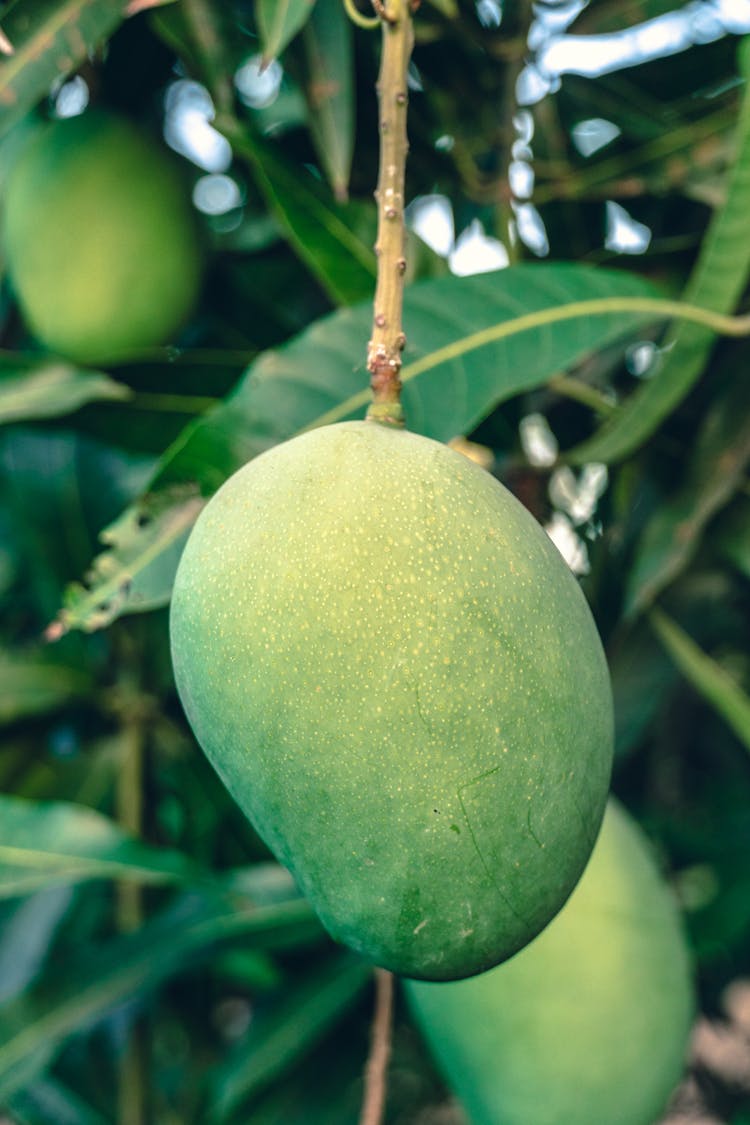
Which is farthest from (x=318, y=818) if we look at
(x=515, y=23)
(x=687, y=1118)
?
(x=687, y=1118)

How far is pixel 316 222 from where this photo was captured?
3.02ft

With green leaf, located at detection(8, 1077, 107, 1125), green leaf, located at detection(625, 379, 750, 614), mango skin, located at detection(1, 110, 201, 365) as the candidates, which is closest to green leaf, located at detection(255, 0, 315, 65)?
mango skin, located at detection(1, 110, 201, 365)

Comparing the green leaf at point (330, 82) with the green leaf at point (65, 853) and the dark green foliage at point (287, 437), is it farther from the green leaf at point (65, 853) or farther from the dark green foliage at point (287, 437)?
the green leaf at point (65, 853)

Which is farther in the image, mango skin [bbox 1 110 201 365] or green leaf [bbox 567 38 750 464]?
mango skin [bbox 1 110 201 365]

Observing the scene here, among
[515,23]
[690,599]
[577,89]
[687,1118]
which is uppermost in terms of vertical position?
[515,23]

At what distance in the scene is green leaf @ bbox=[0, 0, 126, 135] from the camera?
78cm

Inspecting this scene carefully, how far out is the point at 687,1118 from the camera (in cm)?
188

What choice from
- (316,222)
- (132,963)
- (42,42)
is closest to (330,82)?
(316,222)

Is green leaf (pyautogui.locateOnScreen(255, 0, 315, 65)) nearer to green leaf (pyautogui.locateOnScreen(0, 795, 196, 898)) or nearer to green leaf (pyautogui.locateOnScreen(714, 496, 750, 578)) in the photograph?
green leaf (pyautogui.locateOnScreen(714, 496, 750, 578))

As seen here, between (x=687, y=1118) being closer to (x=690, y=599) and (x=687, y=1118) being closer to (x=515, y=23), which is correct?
(x=690, y=599)

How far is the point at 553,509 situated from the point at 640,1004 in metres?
0.50

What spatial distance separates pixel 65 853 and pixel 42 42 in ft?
2.35

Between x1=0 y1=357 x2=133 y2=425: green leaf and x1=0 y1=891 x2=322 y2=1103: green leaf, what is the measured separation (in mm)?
526

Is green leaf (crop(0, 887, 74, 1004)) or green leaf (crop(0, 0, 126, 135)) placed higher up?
green leaf (crop(0, 0, 126, 135))
